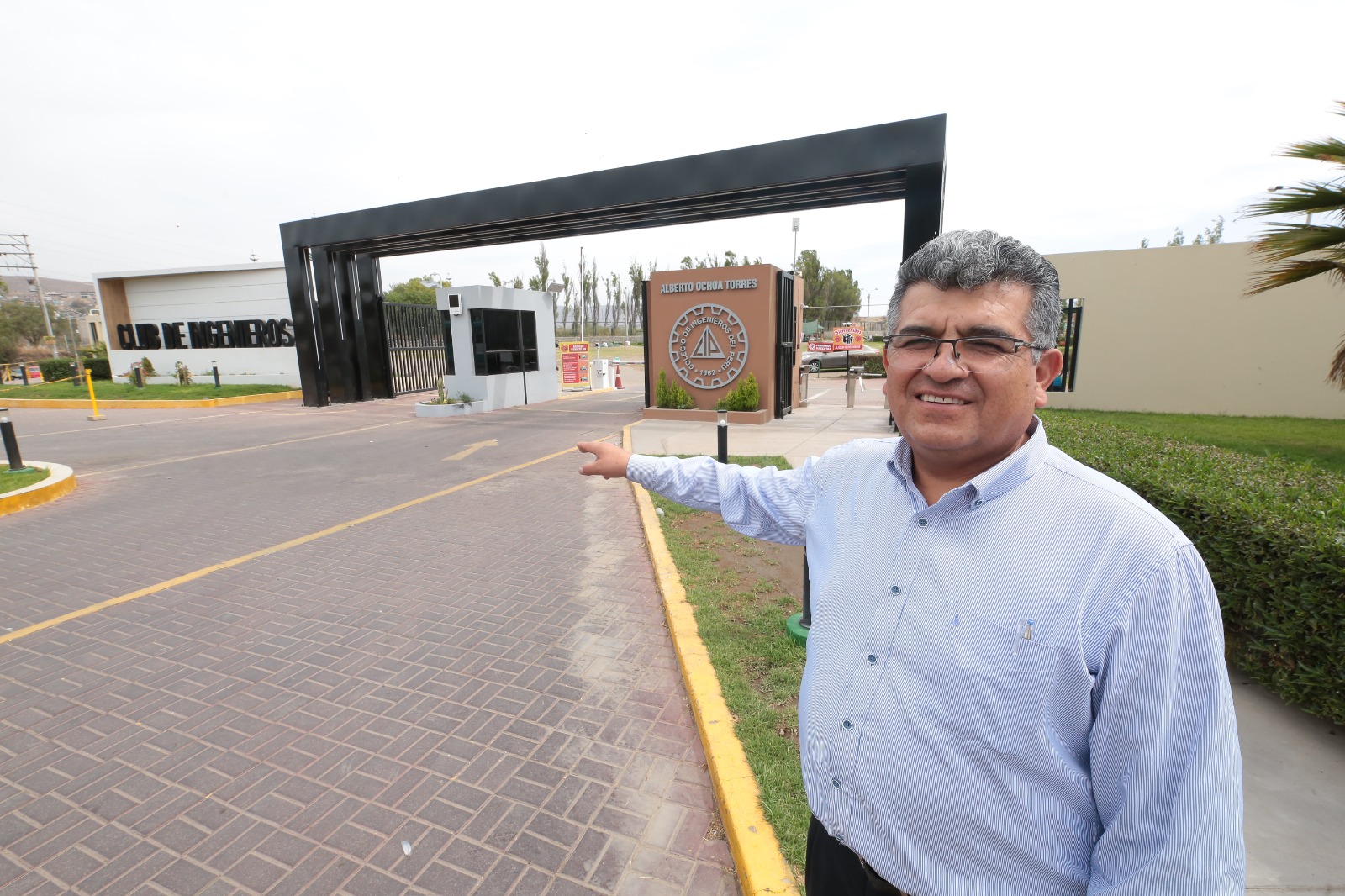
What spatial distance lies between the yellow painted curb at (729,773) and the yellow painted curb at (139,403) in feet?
62.1

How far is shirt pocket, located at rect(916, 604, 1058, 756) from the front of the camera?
107 centimetres

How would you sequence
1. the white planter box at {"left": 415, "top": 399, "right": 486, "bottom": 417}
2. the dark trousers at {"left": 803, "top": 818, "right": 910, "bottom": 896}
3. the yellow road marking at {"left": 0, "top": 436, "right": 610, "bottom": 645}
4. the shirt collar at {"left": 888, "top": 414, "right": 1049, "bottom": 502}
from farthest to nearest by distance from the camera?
the white planter box at {"left": 415, "top": 399, "right": 486, "bottom": 417}, the yellow road marking at {"left": 0, "top": 436, "right": 610, "bottom": 645}, the dark trousers at {"left": 803, "top": 818, "right": 910, "bottom": 896}, the shirt collar at {"left": 888, "top": 414, "right": 1049, "bottom": 502}

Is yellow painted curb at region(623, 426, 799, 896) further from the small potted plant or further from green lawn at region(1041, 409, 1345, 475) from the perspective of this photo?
the small potted plant

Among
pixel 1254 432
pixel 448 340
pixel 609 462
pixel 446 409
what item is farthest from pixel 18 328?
pixel 1254 432

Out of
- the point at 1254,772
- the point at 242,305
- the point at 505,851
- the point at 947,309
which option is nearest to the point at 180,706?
the point at 505,851

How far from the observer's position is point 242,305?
21.4 m

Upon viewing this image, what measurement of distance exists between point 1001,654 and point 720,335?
12.3 meters

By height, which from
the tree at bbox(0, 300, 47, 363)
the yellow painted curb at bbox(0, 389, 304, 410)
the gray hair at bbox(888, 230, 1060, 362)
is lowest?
the yellow painted curb at bbox(0, 389, 304, 410)

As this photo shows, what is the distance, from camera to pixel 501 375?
55.7ft

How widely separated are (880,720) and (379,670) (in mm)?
3377

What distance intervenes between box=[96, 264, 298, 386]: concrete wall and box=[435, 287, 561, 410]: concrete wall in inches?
304

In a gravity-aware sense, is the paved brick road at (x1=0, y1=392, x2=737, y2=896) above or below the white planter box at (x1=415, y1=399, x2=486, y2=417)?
below

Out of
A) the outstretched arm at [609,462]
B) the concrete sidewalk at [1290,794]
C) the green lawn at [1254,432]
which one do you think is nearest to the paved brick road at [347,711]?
the outstretched arm at [609,462]

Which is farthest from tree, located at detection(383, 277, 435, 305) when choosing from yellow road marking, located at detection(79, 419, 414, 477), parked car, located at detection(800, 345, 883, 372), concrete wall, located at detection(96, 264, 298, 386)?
yellow road marking, located at detection(79, 419, 414, 477)
